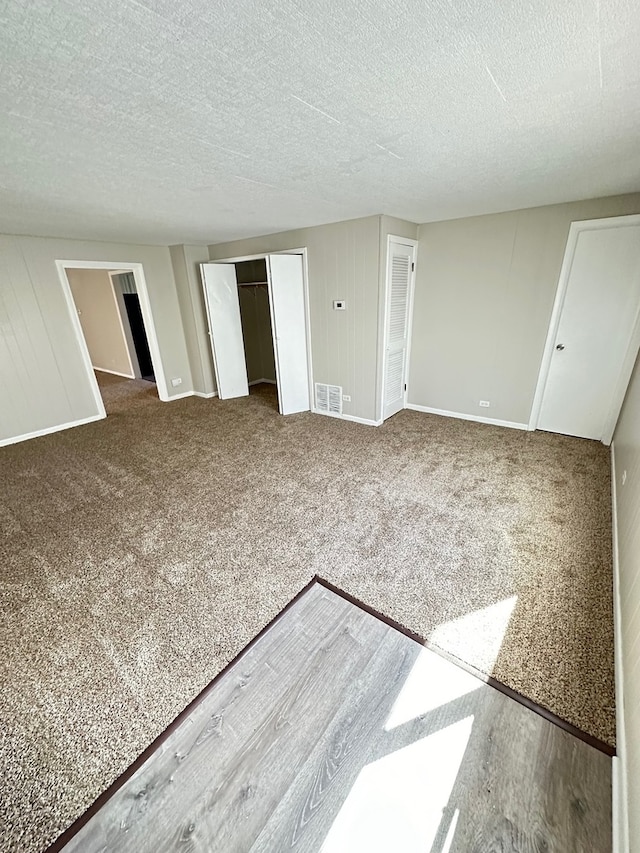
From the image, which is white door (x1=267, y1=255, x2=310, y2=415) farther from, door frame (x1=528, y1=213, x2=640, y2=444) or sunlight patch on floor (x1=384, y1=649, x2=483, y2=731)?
sunlight patch on floor (x1=384, y1=649, x2=483, y2=731)

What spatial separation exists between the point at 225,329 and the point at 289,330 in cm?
131

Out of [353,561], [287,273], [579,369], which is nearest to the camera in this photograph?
[353,561]

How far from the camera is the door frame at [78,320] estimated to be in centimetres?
415

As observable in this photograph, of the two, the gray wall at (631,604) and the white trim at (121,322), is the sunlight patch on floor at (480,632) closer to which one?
the gray wall at (631,604)

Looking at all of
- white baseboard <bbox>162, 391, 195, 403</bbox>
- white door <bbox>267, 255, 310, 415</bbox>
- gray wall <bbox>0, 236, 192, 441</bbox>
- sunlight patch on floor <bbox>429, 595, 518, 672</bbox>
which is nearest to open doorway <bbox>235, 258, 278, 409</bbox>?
white door <bbox>267, 255, 310, 415</bbox>

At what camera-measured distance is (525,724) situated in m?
1.27

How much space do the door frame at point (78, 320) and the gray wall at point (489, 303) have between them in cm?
384

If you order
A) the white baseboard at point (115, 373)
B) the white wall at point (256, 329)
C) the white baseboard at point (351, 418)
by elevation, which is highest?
the white wall at point (256, 329)

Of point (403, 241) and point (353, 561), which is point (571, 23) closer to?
point (353, 561)

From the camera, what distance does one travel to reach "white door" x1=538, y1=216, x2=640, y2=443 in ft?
9.91

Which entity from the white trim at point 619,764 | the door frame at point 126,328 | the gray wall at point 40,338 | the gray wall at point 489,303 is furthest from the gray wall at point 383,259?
the door frame at point 126,328

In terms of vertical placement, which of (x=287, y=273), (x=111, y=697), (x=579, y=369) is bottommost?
(x=111, y=697)

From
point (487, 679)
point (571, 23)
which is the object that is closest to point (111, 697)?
point (487, 679)

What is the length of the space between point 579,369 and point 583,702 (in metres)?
3.16
